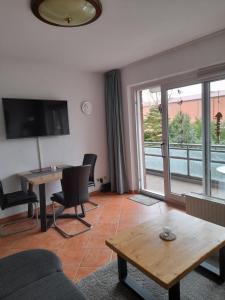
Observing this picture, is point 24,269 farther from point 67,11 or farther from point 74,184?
point 67,11

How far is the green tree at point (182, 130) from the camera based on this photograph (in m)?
3.39

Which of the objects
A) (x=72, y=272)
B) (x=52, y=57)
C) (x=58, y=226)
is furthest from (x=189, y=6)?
(x=58, y=226)

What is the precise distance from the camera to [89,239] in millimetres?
2723

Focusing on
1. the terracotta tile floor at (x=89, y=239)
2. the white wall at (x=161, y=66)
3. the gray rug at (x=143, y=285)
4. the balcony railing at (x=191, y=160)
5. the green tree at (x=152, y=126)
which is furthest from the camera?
the green tree at (x=152, y=126)

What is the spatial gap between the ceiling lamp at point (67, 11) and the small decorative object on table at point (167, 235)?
203 centimetres

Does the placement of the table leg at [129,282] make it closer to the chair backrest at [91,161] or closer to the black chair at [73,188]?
the black chair at [73,188]

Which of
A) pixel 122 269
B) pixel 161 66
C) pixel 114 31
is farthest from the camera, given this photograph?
pixel 161 66

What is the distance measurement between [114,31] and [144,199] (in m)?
2.80

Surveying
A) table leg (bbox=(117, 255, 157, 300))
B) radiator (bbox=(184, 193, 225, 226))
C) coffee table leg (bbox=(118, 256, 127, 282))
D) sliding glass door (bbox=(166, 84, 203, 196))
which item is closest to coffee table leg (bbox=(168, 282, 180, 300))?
table leg (bbox=(117, 255, 157, 300))

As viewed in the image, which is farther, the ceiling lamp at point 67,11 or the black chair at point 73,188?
the black chair at point 73,188

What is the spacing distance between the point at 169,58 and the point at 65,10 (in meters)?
1.91

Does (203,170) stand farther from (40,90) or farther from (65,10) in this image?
(40,90)

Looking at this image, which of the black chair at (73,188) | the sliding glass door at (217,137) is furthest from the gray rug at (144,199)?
the black chair at (73,188)

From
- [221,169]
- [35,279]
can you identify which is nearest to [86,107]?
[221,169]
